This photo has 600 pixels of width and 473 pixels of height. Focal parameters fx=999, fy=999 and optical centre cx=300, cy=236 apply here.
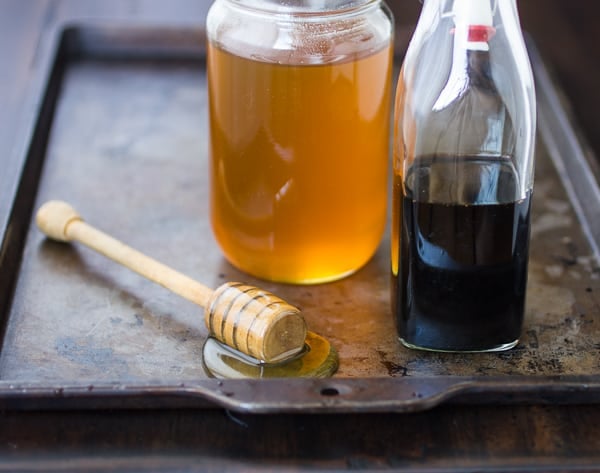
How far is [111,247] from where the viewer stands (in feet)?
2.63

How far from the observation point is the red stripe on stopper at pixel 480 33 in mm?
651

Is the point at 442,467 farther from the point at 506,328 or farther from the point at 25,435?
the point at 25,435

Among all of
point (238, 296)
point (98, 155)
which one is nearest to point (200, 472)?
point (238, 296)

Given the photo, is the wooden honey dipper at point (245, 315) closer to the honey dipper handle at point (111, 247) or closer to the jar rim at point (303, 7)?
the honey dipper handle at point (111, 247)

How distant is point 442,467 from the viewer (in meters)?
0.60

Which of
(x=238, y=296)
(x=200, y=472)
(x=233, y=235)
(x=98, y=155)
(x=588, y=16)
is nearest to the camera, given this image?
(x=200, y=472)

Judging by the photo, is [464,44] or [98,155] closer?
[464,44]

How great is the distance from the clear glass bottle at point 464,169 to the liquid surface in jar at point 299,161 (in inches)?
2.5

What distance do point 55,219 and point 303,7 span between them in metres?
0.28

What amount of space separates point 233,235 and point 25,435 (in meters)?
0.25

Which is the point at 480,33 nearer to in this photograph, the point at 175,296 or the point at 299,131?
the point at 299,131

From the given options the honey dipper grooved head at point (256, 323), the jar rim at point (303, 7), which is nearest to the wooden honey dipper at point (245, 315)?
the honey dipper grooved head at point (256, 323)

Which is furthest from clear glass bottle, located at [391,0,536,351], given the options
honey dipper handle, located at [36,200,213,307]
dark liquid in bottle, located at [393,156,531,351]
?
honey dipper handle, located at [36,200,213,307]

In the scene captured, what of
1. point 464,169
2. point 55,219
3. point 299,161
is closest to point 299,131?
point 299,161
